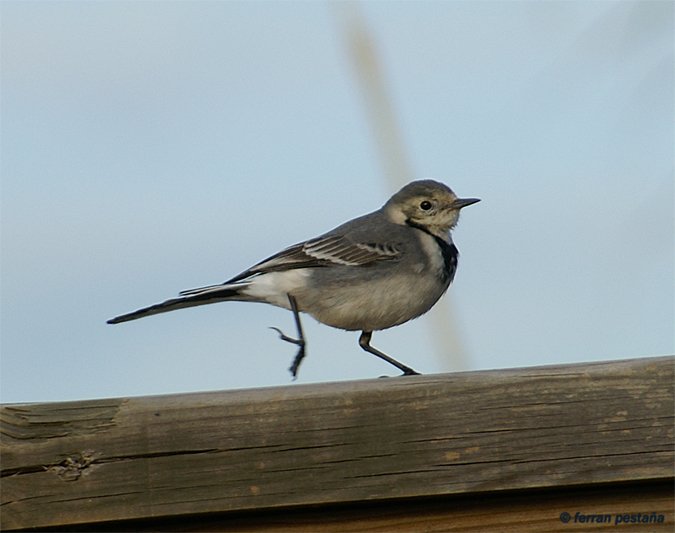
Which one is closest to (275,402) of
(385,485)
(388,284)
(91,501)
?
(385,485)

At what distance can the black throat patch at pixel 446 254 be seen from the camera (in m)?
5.59

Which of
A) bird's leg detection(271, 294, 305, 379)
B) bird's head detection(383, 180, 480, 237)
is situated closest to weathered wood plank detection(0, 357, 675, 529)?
bird's leg detection(271, 294, 305, 379)

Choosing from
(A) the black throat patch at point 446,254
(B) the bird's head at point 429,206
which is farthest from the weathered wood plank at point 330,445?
(B) the bird's head at point 429,206

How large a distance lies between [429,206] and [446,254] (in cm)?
53

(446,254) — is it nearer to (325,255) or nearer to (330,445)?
(325,255)

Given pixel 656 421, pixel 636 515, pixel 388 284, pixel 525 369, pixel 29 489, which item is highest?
Answer: pixel 29 489

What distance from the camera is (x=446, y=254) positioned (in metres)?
5.81

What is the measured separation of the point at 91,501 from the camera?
231 cm

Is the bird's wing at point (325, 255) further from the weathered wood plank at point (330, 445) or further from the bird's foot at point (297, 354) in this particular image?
the weathered wood plank at point (330, 445)

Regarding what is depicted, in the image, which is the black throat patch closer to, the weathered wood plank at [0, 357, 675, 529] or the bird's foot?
the bird's foot

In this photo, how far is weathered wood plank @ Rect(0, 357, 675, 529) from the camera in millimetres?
2303

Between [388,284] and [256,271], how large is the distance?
0.78 meters

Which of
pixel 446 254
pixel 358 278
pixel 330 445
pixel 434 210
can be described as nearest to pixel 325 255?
pixel 358 278

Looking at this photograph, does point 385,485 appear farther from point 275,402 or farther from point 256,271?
point 256,271
